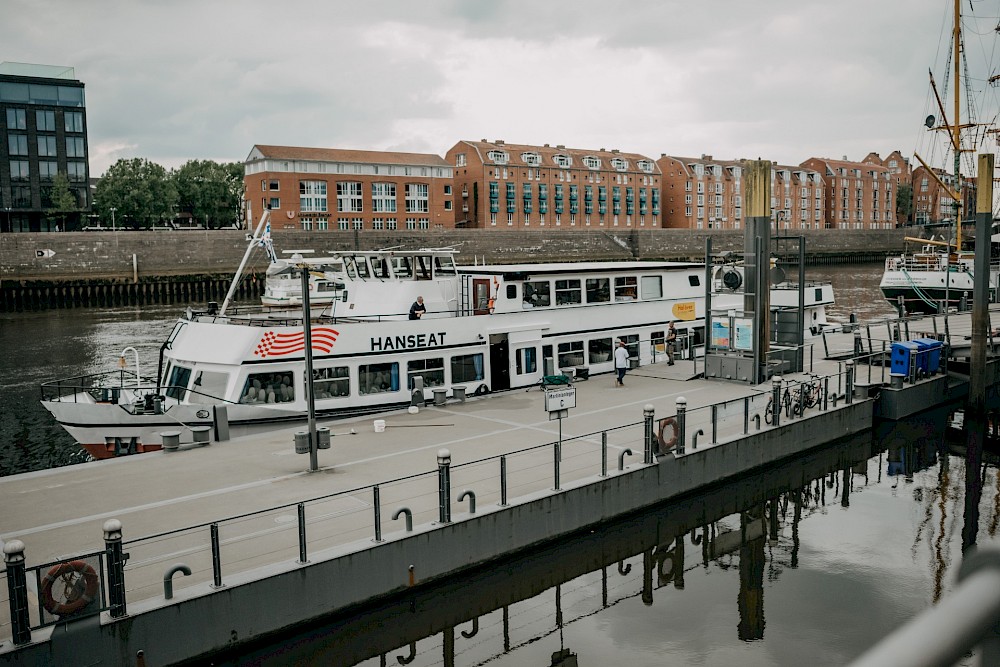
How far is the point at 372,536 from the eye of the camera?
41.7 ft

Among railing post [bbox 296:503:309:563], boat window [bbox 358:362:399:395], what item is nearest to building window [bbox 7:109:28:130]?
boat window [bbox 358:362:399:395]

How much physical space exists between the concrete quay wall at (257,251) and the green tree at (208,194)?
3963 centimetres

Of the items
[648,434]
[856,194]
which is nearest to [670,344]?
[648,434]

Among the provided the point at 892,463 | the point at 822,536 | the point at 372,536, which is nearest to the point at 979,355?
the point at 892,463

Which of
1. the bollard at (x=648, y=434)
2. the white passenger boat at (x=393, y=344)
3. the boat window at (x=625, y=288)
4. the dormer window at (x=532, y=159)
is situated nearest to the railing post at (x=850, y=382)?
the white passenger boat at (x=393, y=344)

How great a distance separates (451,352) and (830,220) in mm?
149871

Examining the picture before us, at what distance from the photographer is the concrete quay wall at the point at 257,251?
77.3 m

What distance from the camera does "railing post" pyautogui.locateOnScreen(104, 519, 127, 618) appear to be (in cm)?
991

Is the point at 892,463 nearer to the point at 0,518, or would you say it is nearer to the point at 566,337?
the point at 566,337

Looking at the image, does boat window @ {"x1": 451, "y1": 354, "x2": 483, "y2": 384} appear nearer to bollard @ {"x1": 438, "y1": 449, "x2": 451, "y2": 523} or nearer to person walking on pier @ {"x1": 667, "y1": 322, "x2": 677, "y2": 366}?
person walking on pier @ {"x1": 667, "y1": 322, "x2": 677, "y2": 366}

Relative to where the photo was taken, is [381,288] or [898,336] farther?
[898,336]

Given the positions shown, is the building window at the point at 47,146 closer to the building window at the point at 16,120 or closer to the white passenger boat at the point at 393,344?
the building window at the point at 16,120

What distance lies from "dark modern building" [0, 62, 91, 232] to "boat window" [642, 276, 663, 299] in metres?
84.5

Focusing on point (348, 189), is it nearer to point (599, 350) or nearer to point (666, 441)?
point (599, 350)
